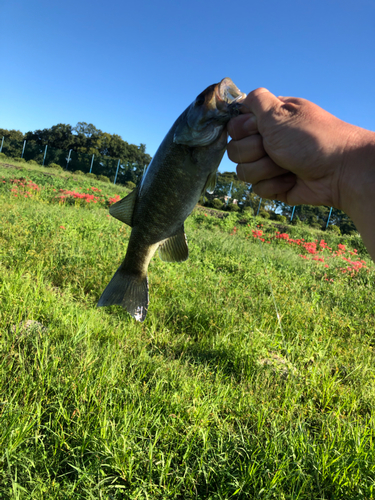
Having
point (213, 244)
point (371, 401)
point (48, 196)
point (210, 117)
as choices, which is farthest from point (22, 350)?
point (48, 196)

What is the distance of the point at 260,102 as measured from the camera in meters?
1.51

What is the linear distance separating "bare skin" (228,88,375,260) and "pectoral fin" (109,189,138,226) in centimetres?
62

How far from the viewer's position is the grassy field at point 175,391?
1.72 meters

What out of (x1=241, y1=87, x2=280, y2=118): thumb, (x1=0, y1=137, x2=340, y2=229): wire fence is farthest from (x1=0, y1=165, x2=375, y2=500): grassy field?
(x1=0, y1=137, x2=340, y2=229): wire fence

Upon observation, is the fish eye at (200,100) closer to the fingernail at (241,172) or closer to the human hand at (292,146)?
the human hand at (292,146)

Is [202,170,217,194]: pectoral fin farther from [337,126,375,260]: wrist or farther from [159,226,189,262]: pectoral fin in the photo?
[337,126,375,260]: wrist

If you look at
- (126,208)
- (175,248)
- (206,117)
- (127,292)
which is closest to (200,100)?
(206,117)

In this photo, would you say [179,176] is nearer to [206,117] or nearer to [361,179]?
[206,117]

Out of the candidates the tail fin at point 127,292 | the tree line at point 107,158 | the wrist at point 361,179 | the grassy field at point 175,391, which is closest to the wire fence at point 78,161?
the tree line at point 107,158

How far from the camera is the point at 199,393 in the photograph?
235cm

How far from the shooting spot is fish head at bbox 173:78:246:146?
138 cm

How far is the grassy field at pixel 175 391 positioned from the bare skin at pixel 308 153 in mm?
1523

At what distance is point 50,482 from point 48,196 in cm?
1027

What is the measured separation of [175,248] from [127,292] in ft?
1.42
